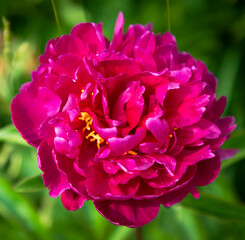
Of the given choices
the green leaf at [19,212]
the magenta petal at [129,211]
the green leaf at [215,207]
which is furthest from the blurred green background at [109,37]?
the magenta petal at [129,211]

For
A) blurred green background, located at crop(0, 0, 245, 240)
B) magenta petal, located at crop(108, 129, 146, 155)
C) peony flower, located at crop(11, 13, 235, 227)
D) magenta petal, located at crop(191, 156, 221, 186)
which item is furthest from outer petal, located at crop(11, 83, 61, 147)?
blurred green background, located at crop(0, 0, 245, 240)

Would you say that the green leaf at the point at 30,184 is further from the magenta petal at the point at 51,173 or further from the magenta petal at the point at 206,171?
the magenta petal at the point at 206,171

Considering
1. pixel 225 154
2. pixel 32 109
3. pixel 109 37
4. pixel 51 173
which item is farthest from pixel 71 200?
pixel 109 37

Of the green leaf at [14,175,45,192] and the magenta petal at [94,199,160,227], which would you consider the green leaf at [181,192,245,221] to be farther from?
the green leaf at [14,175,45,192]

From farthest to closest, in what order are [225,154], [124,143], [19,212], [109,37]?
1. [109,37]
2. [19,212]
3. [225,154]
4. [124,143]

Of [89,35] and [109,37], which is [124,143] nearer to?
[89,35]

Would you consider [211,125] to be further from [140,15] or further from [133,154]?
[140,15]
